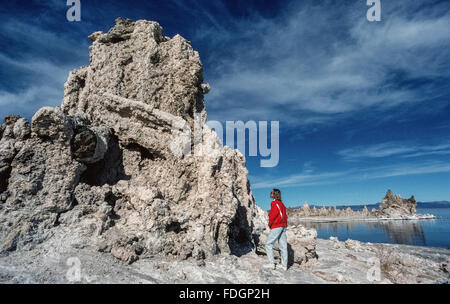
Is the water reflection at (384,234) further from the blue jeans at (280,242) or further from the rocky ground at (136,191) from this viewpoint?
the blue jeans at (280,242)

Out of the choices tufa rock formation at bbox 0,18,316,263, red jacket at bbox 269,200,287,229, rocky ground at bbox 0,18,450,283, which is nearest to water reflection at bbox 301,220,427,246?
rocky ground at bbox 0,18,450,283

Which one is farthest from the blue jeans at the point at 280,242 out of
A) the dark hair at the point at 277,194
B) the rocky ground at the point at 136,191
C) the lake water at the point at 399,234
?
the lake water at the point at 399,234

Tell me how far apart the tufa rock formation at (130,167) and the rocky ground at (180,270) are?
0.36 m

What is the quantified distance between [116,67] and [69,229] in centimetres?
686

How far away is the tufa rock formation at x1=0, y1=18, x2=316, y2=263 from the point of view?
22.4ft

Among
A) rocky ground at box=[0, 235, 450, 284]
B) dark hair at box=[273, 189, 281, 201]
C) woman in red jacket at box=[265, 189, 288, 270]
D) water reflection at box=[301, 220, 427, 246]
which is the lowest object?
water reflection at box=[301, 220, 427, 246]

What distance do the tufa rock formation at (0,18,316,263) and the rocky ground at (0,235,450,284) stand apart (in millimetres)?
362

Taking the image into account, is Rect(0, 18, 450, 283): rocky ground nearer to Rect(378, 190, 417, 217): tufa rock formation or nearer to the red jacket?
the red jacket

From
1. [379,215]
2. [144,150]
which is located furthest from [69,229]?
[379,215]

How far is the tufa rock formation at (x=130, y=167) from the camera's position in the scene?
6.81 m

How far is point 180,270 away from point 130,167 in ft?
15.2

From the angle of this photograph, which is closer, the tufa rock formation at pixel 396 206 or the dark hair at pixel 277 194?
the dark hair at pixel 277 194

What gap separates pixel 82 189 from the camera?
25.8 ft
